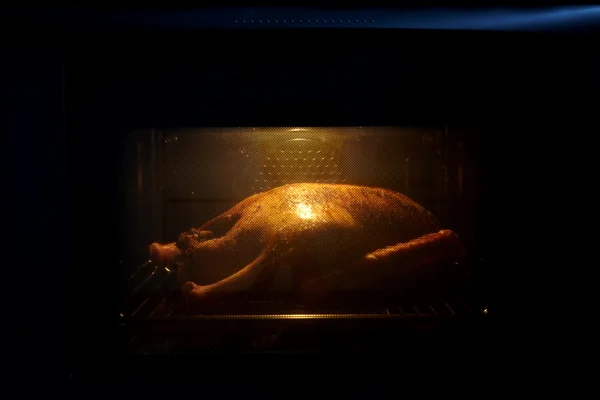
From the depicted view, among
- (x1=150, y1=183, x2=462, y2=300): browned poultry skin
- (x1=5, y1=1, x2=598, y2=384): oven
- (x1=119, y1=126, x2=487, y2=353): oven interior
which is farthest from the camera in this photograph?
(x1=150, y1=183, x2=462, y2=300): browned poultry skin

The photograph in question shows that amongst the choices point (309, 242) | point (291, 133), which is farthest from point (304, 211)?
point (291, 133)

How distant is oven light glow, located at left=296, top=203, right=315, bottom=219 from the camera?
49.8 inches

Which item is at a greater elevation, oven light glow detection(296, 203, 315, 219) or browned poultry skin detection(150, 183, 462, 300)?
oven light glow detection(296, 203, 315, 219)

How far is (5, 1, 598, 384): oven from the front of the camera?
3.26 feet

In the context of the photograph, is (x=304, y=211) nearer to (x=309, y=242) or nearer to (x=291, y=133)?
(x=309, y=242)

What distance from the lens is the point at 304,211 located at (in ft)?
4.19

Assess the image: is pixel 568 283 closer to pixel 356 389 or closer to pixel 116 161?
pixel 356 389

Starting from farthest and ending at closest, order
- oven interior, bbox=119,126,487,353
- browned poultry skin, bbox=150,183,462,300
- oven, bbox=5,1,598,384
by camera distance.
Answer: browned poultry skin, bbox=150,183,462,300 < oven interior, bbox=119,126,487,353 < oven, bbox=5,1,598,384

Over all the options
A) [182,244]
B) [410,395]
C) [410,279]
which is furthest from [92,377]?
[410,279]

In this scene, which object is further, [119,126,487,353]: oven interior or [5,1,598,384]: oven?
[119,126,487,353]: oven interior

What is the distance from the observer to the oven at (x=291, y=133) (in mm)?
992

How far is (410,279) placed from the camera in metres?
1.30

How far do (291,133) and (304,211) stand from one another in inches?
8.6

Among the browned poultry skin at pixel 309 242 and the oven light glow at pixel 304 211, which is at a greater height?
the oven light glow at pixel 304 211
